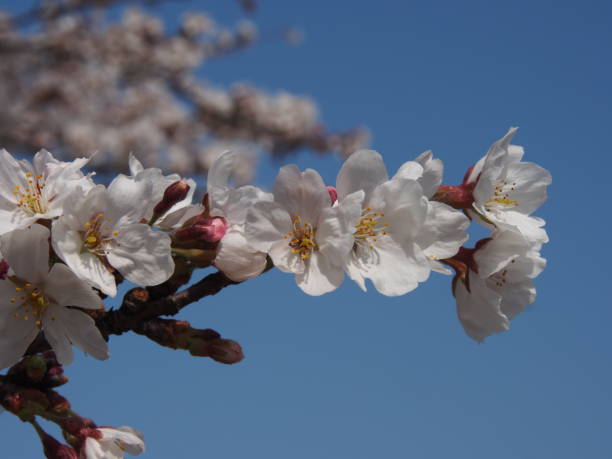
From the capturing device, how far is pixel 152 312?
1.77 m

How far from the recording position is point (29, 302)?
1.73m

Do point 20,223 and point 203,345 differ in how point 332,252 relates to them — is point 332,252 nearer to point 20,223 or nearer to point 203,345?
point 203,345

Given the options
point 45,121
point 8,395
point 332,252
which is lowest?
point 8,395

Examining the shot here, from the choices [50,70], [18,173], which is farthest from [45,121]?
[18,173]

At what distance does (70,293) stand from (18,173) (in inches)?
18.1

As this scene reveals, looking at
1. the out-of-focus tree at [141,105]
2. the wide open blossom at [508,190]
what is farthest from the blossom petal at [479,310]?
the out-of-focus tree at [141,105]

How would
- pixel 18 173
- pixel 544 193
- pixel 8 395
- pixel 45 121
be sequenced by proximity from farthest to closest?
1. pixel 45 121
2. pixel 544 193
3. pixel 18 173
4. pixel 8 395

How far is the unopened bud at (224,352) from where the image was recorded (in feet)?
5.92

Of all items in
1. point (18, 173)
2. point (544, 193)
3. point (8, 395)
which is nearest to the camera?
point (8, 395)

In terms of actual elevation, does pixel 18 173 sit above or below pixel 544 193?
below

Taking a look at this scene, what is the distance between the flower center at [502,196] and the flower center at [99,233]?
966 millimetres

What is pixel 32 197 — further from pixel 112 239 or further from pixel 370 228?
pixel 370 228

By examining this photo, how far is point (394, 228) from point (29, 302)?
87 cm

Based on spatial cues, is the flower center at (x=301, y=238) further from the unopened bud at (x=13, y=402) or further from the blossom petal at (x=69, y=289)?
the unopened bud at (x=13, y=402)
